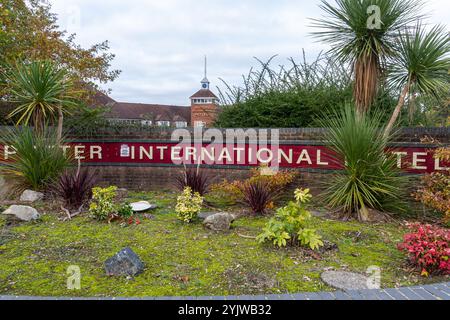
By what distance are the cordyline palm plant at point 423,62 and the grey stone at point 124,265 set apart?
4.86 metres

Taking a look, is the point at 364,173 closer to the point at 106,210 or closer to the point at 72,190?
the point at 106,210

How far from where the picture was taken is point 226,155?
7883 millimetres

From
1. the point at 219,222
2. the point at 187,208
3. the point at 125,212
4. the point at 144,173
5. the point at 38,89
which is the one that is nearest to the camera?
the point at 219,222

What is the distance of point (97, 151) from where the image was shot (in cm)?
845

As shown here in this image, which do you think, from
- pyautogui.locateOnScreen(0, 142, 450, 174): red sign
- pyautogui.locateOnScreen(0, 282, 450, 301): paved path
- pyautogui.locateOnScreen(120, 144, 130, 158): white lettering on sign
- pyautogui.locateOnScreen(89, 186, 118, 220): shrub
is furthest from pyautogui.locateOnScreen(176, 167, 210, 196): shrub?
pyautogui.locateOnScreen(0, 282, 450, 301): paved path

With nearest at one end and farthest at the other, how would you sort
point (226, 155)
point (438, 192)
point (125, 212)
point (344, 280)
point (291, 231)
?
point (344, 280)
point (291, 231)
point (438, 192)
point (125, 212)
point (226, 155)

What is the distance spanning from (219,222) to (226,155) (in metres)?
3.03

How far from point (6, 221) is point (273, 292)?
4.29 m

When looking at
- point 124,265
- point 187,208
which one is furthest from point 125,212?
point 124,265

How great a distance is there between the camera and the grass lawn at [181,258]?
3312 mm

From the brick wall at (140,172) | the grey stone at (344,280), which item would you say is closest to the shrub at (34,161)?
the brick wall at (140,172)

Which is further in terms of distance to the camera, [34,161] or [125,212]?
[34,161]
